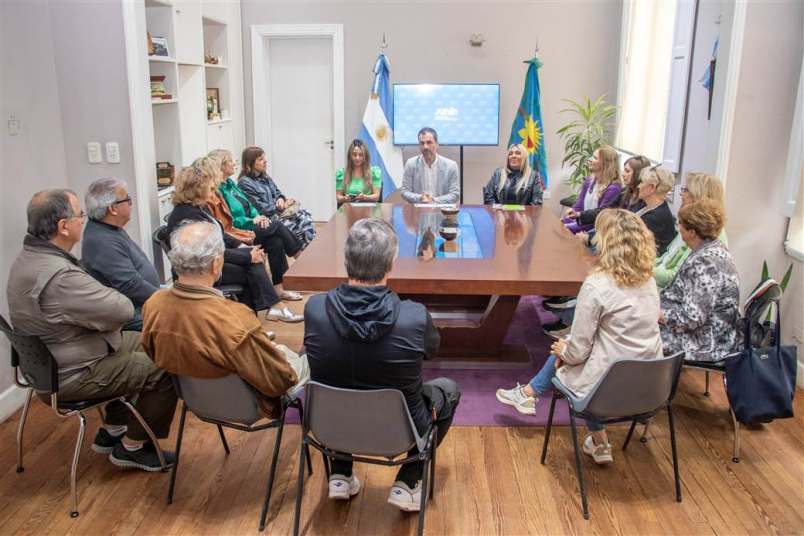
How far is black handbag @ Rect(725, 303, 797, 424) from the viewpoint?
2.95 meters

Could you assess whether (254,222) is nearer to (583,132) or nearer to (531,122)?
(531,122)

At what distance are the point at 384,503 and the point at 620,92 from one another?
5.34 meters

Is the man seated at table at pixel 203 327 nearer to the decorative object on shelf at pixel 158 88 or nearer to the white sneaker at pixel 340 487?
the white sneaker at pixel 340 487

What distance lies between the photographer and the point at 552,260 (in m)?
3.50

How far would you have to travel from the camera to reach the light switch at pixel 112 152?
4340 mm

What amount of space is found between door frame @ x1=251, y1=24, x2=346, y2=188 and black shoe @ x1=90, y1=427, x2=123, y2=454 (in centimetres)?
477

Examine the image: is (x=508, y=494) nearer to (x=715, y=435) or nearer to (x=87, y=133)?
(x=715, y=435)

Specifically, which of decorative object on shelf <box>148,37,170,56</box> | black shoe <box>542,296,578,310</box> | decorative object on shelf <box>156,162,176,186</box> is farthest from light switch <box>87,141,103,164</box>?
black shoe <box>542,296,578,310</box>

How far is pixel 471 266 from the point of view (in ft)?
11.0

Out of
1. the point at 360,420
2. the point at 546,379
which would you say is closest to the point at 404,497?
the point at 360,420

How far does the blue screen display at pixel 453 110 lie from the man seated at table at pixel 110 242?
4.24 metres

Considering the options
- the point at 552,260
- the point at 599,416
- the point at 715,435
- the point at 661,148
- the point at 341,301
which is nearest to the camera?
the point at 341,301

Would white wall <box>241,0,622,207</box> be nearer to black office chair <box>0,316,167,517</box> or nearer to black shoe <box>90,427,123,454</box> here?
black shoe <box>90,427,123,454</box>

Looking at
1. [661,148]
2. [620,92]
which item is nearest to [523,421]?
[661,148]
